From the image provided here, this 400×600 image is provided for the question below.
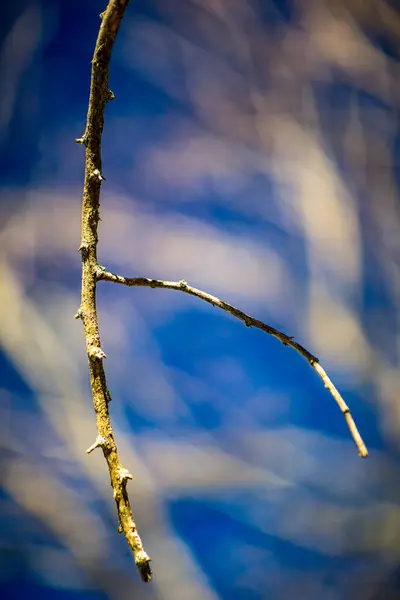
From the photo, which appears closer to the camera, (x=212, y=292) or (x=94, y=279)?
(x=94, y=279)

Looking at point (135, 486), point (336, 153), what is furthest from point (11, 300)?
point (336, 153)

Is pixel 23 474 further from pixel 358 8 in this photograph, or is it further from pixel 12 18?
pixel 358 8

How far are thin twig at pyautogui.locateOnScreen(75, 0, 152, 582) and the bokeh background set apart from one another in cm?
47

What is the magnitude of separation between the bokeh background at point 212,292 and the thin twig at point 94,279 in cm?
47

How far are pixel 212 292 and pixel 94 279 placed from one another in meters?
0.50

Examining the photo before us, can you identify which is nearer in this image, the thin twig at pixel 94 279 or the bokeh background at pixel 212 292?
the thin twig at pixel 94 279

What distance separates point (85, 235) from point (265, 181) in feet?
1.86

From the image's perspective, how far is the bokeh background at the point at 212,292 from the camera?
0.83 metres

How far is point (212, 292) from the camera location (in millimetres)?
854

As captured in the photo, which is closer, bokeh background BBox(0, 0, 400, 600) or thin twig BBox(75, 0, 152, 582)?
thin twig BBox(75, 0, 152, 582)

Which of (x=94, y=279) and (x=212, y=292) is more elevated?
(x=212, y=292)

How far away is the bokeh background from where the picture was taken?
0.83 meters

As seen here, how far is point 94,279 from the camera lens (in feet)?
1.20

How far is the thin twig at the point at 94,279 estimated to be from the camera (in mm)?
313
